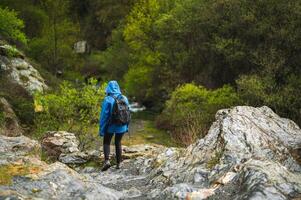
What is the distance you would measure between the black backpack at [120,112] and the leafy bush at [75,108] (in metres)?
5.87

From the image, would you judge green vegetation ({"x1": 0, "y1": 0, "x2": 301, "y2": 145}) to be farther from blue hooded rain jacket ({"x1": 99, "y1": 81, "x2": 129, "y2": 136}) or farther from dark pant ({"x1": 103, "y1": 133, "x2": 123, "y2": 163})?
blue hooded rain jacket ({"x1": 99, "y1": 81, "x2": 129, "y2": 136})

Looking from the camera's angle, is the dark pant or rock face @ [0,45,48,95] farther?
rock face @ [0,45,48,95]

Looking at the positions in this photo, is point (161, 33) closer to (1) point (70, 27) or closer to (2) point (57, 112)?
(1) point (70, 27)

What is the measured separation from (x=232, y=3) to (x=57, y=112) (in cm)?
1520

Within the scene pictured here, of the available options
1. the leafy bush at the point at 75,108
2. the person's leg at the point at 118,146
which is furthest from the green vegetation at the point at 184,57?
the person's leg at the point at 118,146

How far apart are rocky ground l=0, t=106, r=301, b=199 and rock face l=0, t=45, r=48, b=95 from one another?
54.1 feet

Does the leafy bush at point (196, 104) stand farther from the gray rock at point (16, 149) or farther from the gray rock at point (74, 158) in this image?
the gray rock at point (16, 149)

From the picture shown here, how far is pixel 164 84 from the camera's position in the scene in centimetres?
3691

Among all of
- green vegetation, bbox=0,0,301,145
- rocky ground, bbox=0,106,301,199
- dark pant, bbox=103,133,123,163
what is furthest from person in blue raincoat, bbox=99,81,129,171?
green vegetation, bbox=0,0,301,145

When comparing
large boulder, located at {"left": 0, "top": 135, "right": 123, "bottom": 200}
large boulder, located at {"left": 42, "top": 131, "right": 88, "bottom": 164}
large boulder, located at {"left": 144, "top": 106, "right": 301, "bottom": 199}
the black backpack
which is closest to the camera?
large boulder, located at {"left": 144, "top": 106, "right": 301, "bottom": 199}

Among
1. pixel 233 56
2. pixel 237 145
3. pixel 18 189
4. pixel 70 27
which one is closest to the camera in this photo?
pixel 18 189

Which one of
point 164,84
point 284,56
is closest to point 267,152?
point 284,56

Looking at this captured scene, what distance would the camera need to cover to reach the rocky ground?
7.24m

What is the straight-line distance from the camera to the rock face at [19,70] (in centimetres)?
2859
